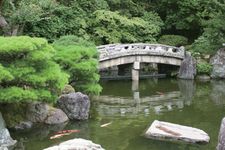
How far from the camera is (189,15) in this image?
35.5 m

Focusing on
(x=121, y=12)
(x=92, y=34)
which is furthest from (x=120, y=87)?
(x=121, y=12)

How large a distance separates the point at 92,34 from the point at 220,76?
9.14 meters

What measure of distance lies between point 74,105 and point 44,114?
1294 millimetres

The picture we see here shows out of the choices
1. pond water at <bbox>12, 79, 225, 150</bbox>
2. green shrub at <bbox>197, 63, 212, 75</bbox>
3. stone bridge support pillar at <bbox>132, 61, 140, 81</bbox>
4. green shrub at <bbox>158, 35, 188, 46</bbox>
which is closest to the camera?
pond water at <bbox>12, 79, 225, 150</bbox>

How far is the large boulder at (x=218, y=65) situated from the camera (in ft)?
101

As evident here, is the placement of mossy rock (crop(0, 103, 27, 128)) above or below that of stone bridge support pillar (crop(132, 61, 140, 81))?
below

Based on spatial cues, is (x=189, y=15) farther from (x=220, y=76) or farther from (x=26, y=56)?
(x=26, y=56)

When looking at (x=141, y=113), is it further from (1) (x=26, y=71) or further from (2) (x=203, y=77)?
(2) (x=203, y=77)

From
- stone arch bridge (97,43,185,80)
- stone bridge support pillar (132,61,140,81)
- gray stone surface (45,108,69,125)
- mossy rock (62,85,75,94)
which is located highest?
stone arch bridge (97,43,185,80)

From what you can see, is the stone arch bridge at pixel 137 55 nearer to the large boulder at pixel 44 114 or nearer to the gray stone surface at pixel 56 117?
the gray stone surface at pixel 56 117

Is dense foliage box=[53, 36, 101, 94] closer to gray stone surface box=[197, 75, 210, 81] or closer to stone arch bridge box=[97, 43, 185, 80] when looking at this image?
stone arch bridge box=[97, 43, 185, 80]

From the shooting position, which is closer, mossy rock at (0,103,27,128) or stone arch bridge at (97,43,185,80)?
mossy rock at (0,103,27,128)

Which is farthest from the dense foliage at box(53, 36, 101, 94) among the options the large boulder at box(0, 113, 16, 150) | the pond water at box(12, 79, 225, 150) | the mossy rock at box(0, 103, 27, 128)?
the large boulder at box(0, 113, 16, 150)

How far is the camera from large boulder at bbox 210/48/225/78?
101 feet
